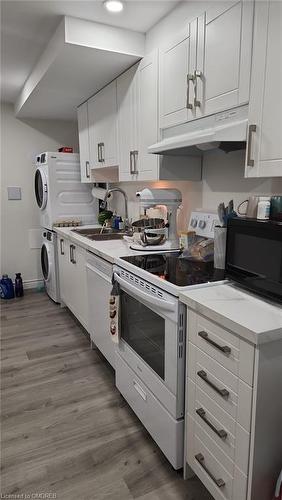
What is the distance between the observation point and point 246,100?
138cm

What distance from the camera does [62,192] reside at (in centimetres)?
362

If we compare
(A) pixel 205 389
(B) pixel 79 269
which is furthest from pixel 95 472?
(B) pixel 79 269

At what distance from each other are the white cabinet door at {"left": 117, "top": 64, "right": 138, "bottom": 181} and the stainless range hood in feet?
1.62

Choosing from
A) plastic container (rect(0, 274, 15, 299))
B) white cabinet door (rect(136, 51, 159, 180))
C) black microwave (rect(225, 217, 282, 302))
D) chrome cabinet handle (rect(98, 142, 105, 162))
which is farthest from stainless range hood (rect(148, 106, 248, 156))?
plastic container (rect(0, 274, 15, 299))

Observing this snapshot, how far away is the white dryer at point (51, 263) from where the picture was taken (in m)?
3.58

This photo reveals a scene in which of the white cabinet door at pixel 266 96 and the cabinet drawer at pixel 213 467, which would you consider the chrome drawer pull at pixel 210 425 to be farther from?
the white cabinet door at pixel 266 96

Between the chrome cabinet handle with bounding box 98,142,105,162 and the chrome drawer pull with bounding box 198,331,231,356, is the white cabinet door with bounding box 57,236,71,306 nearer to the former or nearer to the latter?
the chrome cabinet handle with bounding box 98,142,105,162

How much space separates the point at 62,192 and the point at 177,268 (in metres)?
2.33

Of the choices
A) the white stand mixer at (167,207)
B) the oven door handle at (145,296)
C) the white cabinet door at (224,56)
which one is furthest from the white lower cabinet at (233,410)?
the white cabinet door at (224,56)

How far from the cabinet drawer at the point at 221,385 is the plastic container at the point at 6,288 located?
3.23 metres

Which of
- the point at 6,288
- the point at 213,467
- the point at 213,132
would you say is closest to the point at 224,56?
the point at 213,132

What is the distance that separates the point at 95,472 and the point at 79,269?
1562 millimetres

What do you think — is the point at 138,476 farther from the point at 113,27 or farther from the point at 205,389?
the point at 113,27

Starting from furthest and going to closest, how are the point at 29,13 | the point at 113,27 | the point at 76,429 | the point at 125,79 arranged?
the point at 125,79 < the point at 113,27 < the point at 29,13 < the point at 76,429
